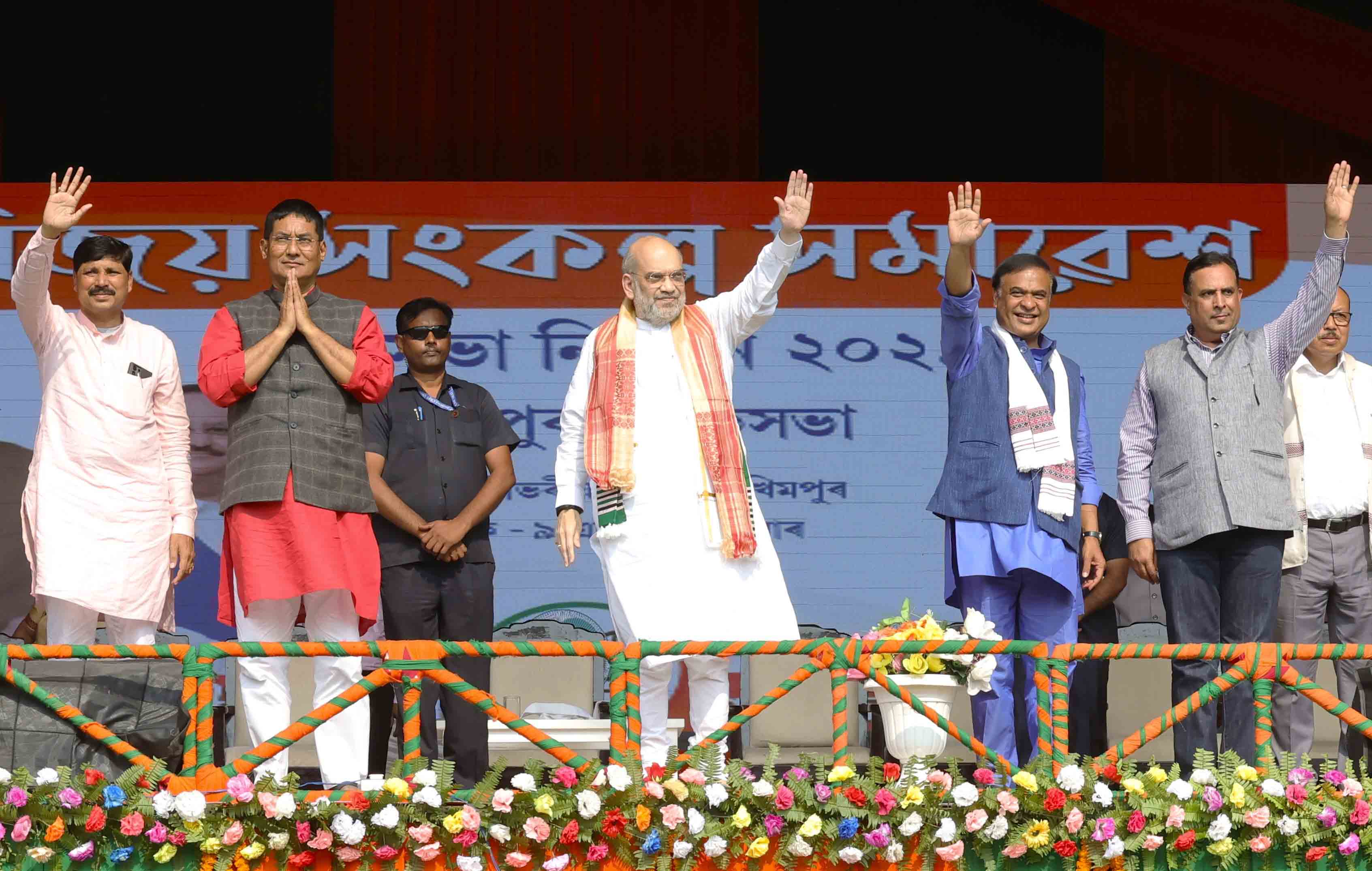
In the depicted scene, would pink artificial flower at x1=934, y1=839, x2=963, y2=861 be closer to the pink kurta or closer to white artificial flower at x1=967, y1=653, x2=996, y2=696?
white artificial flower at x1=967, y1=653, x2=996, y2=696

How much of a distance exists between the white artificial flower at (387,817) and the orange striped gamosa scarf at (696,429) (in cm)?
103

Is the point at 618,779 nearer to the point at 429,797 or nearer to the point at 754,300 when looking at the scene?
the point at 429,797

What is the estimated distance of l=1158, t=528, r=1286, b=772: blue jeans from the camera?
5.02 meters

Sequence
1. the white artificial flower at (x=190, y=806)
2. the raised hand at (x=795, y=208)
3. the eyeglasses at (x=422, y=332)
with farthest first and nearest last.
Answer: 1. the eyeglasses at (x=422, y=332)
2. the raised hand at (x=795, y=208)
3. the white artificial flower at (x=190, y=806)

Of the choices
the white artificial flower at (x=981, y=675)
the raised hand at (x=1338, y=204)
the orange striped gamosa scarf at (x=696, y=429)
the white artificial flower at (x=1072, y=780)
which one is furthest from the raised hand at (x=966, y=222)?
the white artificial flower at (x=1072, y=780)

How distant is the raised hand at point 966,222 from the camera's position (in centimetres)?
499

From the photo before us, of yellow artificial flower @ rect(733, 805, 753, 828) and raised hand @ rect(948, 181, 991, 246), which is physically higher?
raised hand @ rect(948, 181, 991, 246)

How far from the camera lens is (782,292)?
26.2 feet

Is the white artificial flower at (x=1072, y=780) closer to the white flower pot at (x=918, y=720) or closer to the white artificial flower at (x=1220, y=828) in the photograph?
the white artificial flower at (x=1220, y=828)
